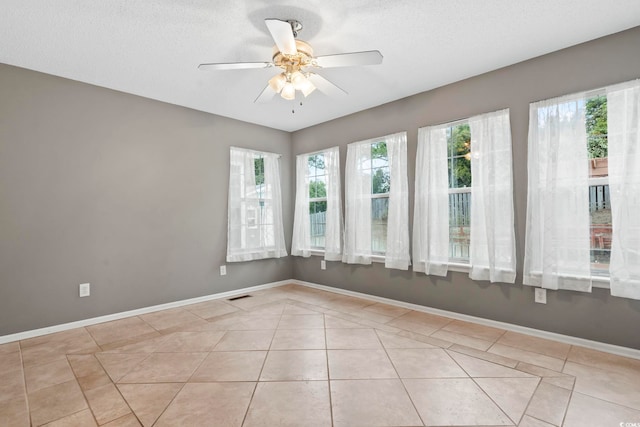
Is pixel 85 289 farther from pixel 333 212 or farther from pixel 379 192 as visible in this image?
pixel 379 192

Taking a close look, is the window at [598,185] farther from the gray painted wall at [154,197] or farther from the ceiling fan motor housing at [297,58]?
the ceiling fan motor housing at [297,58]

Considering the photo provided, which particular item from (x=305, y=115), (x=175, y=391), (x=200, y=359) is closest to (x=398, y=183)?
(x=305, y=115)

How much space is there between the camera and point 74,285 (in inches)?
125

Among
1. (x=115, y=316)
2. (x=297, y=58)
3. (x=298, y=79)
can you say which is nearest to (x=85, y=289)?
(x=115, y=316)

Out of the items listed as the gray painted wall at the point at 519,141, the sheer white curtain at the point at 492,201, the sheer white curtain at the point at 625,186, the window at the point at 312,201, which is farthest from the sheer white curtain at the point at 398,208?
Answer: the sheer white curtain at the point at 625,186

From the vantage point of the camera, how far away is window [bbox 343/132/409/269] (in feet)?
12.5

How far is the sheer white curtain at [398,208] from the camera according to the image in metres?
3.73

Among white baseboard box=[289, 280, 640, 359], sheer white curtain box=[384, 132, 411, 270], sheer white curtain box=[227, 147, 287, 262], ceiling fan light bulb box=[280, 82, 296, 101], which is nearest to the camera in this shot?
white baseboard box=[289, 280, 640, 359]

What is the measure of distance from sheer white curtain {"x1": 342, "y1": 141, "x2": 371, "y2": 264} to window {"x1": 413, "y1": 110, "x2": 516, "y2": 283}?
2.51 feet

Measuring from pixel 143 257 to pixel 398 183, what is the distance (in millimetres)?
3207

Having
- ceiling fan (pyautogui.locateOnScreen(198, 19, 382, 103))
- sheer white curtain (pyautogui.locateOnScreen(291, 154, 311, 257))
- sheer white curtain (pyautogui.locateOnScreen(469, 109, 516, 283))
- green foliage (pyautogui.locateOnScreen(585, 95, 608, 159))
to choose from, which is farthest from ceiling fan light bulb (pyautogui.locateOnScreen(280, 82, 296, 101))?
green foliage (pyautogui.locateOnScreen(585, 95, 608, 159))

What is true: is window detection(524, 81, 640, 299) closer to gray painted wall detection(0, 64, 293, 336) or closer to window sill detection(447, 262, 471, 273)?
window sill detection(447, 262, 471, 273)

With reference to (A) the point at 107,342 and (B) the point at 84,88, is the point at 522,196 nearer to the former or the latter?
(A) the point at 107,342

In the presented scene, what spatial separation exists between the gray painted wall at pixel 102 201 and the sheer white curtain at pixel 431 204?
2.63 meters
